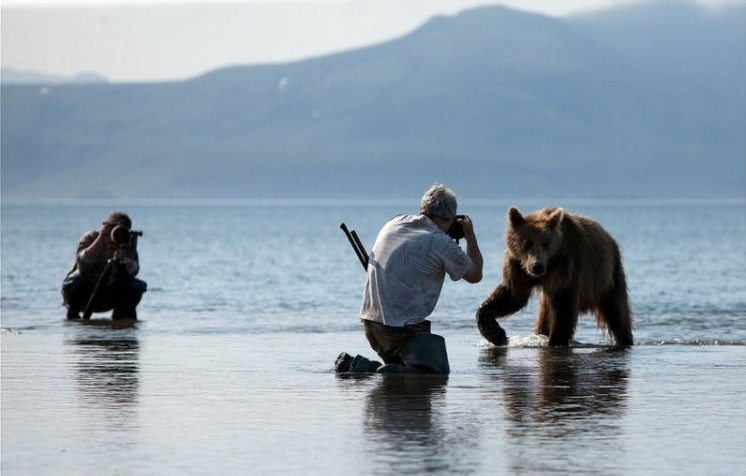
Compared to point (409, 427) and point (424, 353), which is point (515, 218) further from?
point (409, 427)

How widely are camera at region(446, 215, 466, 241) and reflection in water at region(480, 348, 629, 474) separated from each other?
40.9 inches

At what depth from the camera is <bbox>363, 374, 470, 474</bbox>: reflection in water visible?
7492mm

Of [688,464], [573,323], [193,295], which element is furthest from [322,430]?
[193,295]

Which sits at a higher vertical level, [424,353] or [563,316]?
[563,316]

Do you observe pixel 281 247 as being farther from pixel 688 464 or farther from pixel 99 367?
pixel 688 464

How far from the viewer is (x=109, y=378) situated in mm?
11031

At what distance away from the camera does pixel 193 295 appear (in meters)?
26.2

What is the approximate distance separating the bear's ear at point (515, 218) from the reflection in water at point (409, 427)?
8.26 feet

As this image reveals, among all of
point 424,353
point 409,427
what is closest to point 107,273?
point 424,353

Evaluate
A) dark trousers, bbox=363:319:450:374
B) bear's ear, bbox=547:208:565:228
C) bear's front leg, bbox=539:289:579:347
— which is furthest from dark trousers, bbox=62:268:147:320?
dark trousers, bbox=363:319:450:374

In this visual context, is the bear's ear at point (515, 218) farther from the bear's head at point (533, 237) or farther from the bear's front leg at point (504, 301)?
the bear's front leg at point (504, 301)

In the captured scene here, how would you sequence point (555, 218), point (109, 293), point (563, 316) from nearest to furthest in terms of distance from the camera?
1. point (555, 218)
2. point (563, 316)
3. point (109, 293)

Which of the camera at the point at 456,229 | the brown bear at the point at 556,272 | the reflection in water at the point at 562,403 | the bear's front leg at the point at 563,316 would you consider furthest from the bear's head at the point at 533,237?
the camera at the point at 456,229

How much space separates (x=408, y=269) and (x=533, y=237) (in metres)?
2.63
